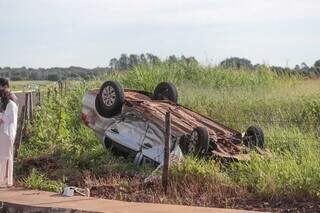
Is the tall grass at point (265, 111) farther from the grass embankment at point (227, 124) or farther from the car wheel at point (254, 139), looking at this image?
the car wheel at point (254, 139)

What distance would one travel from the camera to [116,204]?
8.08 metres

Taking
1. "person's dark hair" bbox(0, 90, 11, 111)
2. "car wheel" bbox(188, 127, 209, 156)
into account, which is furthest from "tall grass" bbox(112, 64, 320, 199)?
"person's dark hair" bbox(0, 90, 11, 111)

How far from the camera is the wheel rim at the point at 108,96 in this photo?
479 inches

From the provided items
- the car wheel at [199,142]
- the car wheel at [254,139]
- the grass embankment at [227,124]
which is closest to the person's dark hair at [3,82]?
the grass embankment at [227,124]

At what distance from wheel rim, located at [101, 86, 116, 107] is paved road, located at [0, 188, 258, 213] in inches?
135

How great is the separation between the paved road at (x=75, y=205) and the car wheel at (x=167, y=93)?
4.79 m

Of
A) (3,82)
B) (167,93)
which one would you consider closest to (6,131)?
(3,82)

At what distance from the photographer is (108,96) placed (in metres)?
12.3

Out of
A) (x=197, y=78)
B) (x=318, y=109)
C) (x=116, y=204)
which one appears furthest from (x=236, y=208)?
(x=197, y=78)

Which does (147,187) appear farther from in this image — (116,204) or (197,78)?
(197,78)

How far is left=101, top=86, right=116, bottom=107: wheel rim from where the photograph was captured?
1217cm

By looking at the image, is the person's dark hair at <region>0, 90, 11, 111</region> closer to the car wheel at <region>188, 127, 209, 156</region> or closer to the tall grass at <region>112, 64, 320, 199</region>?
the tall grass at <region>112, 64, 320, 199</region>

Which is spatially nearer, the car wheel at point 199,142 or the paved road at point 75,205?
the paved road at point 75,205

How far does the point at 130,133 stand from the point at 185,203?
11.8 feet
